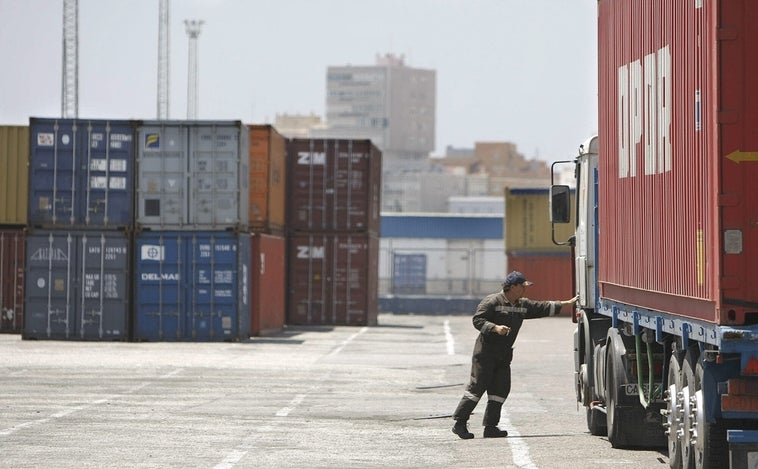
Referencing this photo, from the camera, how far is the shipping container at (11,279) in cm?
3894

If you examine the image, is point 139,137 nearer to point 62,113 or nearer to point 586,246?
point 586,246

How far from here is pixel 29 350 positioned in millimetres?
31328

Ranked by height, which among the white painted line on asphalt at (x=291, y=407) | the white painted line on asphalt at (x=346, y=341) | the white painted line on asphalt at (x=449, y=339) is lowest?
the white painted line on asphalt at (x=449, y=339)

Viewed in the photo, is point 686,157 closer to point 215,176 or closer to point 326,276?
point 215,176

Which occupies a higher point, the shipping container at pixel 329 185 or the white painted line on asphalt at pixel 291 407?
the shipping container at pixel 329 185

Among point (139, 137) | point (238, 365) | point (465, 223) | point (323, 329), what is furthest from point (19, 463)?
point (465, 223)

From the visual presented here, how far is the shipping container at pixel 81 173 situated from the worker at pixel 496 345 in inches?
782

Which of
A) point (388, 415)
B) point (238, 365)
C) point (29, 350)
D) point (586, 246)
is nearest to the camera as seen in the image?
point (586, 246)

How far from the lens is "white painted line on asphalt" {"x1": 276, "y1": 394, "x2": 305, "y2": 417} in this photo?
1839cm

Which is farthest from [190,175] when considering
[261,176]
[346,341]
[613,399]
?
[613,399]

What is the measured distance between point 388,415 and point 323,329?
86.1ft

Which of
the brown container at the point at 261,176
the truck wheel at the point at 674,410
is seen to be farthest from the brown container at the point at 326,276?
the truck wheel at the point at 674,410

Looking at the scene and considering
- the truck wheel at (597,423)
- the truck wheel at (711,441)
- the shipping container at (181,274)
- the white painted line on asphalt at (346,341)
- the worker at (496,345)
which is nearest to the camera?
the truck wheel at (711,441)

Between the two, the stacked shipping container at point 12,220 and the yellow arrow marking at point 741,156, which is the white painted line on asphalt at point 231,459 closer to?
the yellow arrow marking at point 741,156
